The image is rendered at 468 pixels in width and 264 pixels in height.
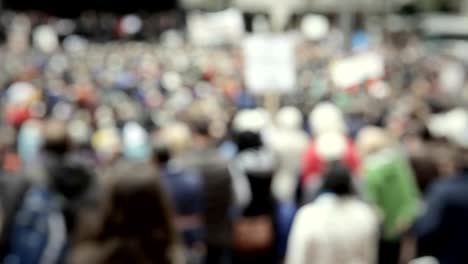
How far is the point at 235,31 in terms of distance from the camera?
23.0 metres

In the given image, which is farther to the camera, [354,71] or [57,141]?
[354,71]

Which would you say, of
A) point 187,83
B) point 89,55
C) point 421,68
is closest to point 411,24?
point 421,68

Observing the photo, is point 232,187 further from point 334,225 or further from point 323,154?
point 323,154

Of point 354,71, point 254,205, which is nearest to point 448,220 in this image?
point 254,205

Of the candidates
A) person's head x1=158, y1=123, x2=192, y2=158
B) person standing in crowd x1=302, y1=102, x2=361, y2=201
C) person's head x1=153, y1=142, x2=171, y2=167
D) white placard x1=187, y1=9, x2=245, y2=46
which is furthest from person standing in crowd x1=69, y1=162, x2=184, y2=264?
white placard x1=187, y1=9, x2=245, y2=46

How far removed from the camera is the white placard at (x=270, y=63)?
935cm

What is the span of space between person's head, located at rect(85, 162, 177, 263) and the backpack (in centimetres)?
86

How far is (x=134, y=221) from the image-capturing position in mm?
3348

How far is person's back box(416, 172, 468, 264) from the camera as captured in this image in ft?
15.9

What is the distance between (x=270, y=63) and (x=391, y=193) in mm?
3869

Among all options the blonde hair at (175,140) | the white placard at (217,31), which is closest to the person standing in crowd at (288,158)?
the blonde hair at (175,140)

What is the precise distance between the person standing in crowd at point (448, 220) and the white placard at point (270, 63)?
4516 millimetres

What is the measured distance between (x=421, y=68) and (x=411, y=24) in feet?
35.2

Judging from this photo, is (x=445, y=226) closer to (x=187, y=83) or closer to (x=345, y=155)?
(x=345, y=155)
